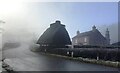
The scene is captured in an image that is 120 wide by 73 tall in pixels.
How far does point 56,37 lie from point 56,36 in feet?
1.42

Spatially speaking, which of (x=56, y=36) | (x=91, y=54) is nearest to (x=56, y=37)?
(x=56, y=36)

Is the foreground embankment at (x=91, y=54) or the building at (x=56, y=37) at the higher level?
the building at (x=56, y=37)

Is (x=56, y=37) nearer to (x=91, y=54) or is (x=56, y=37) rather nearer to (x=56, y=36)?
(x=56, y=36)

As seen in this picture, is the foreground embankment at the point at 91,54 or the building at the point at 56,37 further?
the building at the point at 56,37

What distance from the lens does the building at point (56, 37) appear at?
3478 centimetres

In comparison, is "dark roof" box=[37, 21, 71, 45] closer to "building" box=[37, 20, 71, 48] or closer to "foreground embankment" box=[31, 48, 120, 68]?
"building" box=[37, 20, 71, 48]

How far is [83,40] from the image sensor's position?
61.7 meters

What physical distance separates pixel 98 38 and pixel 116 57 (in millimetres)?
39818

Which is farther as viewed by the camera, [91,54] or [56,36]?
[56,36]

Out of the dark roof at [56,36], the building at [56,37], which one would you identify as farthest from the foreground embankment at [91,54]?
the dark roof at [56,36]

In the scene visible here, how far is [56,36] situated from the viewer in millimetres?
36531

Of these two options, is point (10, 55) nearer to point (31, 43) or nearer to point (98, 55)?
point (31, 43)

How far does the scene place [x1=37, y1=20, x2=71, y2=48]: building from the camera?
34.8 meters

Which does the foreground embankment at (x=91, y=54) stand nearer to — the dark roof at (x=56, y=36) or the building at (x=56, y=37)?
the building at (x=56, y=37)
